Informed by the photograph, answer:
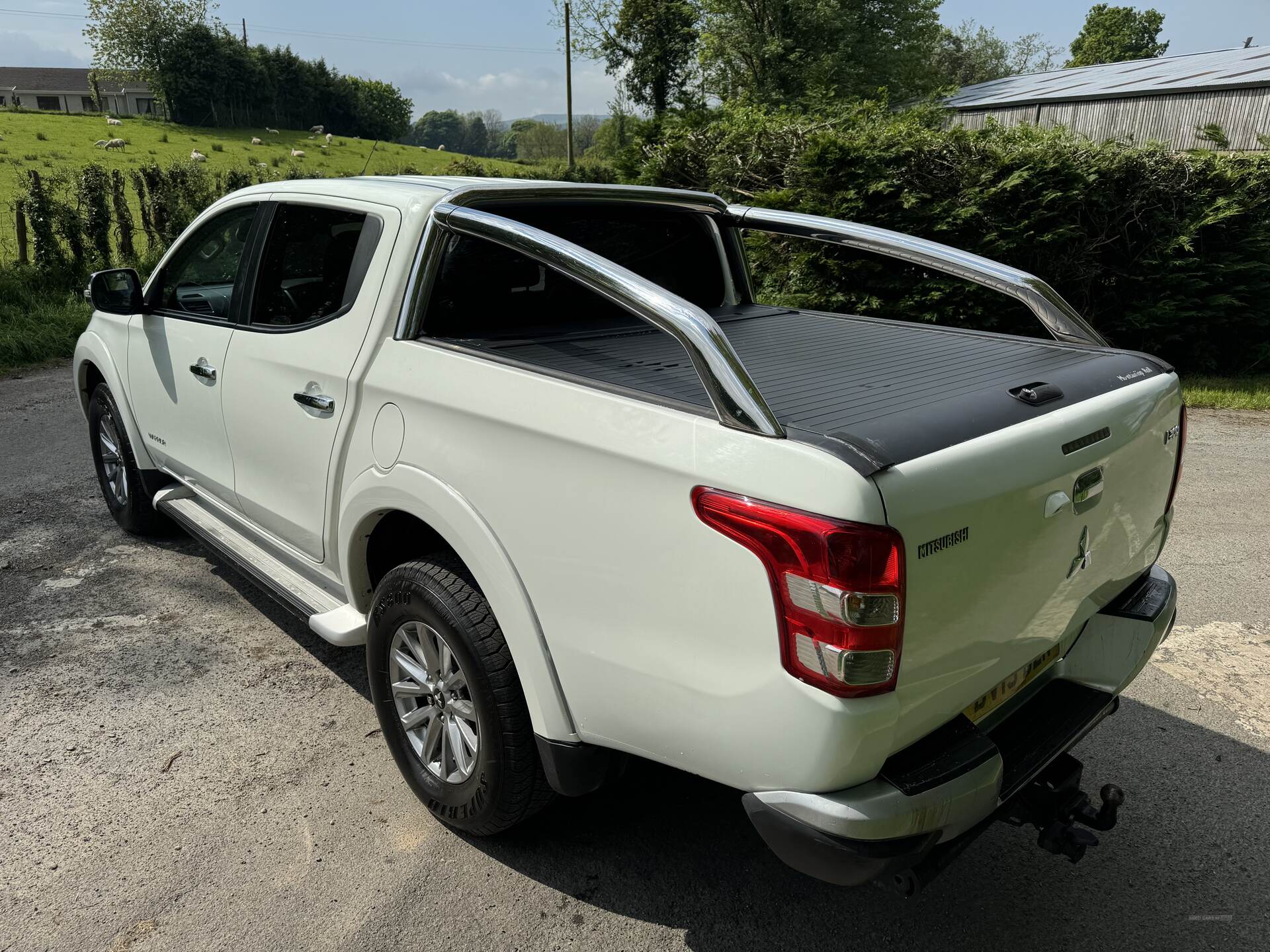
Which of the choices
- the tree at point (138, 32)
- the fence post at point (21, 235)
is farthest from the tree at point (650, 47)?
the tree at point (138, 32)

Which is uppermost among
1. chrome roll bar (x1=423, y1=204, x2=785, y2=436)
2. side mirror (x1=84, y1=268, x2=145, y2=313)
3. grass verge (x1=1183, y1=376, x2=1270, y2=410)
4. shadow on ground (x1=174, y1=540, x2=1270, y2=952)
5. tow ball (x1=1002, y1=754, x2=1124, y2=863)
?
chrome roll bar (x1=423, y1=204, x2=785, y2=436)

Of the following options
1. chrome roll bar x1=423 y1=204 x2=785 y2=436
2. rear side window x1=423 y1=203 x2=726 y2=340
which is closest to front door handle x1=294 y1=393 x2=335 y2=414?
rear side window x1=423 y1=203 x2=726 y2=340

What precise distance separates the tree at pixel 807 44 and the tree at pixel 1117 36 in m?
65.6

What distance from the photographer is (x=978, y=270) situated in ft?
9.20

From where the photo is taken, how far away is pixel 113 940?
2.27 metres

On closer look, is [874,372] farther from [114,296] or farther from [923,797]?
[114,296]

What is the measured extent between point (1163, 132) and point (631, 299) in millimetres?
25829

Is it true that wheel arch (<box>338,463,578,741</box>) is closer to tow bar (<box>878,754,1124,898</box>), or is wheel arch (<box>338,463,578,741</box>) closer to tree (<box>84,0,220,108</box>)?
tow bar (<box>878,754,1124,898</box>)

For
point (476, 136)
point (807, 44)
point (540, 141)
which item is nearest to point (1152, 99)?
point (807, 44)

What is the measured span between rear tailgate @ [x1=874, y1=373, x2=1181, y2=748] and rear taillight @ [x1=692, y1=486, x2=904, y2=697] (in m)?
0.05

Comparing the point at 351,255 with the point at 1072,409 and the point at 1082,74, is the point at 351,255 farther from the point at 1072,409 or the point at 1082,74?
the point at 1082,74

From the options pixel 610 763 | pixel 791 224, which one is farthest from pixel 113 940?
pixel 791 224

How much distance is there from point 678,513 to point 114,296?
3.39 meters

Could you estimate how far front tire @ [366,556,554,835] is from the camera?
233 cm
